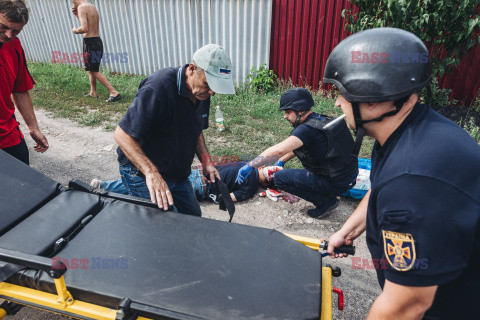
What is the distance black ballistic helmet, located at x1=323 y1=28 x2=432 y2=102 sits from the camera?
1.34 metres

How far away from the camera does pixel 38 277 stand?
68.5 inches

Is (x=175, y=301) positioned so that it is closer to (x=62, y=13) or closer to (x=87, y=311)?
(x=87, y=311)

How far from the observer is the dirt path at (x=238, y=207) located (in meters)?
2.73

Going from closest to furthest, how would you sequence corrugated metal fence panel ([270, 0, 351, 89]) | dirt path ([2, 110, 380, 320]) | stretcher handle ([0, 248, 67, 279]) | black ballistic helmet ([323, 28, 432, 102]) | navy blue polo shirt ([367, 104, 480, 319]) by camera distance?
1. navy blue polo shirt ([367, 104, 480, 319])
2. black ballistic helmet ([323, 28, 432, 102])
3. stretcher handle ([0, 248, 67, 279])
4. dirt path ([2, 110, 380, 320])
5. corrugated metal fence panel ([270, 0, 351, 89])

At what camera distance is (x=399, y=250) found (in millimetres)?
1145

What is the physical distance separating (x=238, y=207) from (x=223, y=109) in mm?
2980

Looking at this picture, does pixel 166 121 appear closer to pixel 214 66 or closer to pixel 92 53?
pixel 214 66

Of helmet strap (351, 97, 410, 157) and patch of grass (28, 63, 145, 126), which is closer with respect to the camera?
helmet strap (351, 97, 410, 157)

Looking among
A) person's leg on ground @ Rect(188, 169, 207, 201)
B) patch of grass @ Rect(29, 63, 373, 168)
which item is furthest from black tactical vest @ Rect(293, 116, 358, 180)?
person's leg on ground @ Rect(188, 169, 207, 201)

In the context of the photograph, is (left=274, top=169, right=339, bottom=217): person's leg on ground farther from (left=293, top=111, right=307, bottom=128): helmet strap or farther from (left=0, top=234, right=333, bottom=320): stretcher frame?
(left=0, top=234, right=333, bottom=320): stretcher frame

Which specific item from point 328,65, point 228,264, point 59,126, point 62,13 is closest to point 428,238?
point 328,65

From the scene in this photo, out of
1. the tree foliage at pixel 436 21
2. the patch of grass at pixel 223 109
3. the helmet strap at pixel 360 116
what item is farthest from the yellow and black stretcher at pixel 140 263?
the tree foliage at pixel 436 21

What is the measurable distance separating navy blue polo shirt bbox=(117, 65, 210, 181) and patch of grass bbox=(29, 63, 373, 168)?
2.21m

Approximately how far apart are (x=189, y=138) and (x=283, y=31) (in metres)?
5.18
